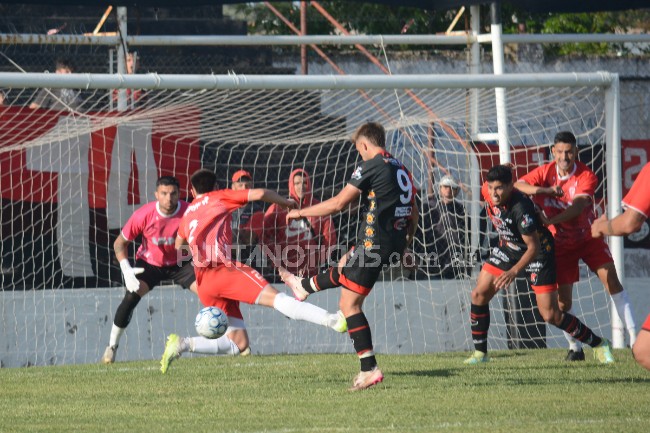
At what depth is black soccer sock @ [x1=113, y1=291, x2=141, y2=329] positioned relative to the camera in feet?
35.9

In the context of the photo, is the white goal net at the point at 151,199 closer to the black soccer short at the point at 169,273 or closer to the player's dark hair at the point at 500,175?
the black soccer short at the point at 169,273

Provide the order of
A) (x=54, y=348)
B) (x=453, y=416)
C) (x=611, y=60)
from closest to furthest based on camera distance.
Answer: (x=453, y=416)
(x=54, y=348)
(x=611, y=60)

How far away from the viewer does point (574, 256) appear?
10.4 m

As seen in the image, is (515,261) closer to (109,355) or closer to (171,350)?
(171,350)

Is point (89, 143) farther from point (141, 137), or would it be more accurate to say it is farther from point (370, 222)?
point (370, 222)

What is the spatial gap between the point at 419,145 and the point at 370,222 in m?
5.15

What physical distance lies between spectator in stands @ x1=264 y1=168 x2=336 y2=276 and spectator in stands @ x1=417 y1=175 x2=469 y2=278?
1.08m

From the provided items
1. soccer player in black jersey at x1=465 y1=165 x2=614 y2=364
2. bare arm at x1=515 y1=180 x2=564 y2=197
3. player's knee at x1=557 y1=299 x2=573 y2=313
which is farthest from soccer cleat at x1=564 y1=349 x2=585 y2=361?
bare arm at x1=515 y1=180 x2=564 y2=197

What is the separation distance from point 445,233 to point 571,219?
2568 mm

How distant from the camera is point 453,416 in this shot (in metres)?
6.76

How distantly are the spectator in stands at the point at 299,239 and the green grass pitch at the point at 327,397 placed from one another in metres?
2.26

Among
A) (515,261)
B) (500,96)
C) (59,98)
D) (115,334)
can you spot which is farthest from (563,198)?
(59,98)

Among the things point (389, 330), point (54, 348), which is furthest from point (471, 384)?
point (54, 348)

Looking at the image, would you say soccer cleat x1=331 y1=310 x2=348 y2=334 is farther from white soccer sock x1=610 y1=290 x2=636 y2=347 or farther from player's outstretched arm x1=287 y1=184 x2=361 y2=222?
white soccer sock x1=610 y1=290 x2=636 y2=347
